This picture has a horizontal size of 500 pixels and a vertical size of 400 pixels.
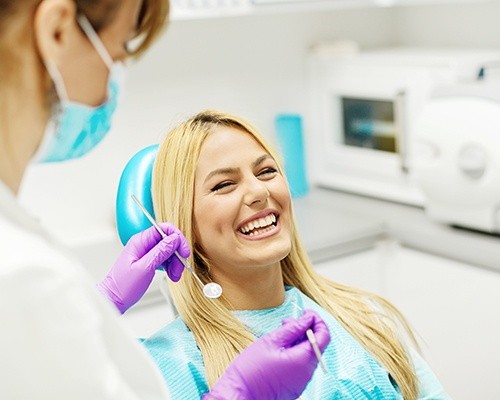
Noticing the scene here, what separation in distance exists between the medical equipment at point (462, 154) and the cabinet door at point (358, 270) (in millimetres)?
272

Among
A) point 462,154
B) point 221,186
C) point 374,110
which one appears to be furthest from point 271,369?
point 374,110

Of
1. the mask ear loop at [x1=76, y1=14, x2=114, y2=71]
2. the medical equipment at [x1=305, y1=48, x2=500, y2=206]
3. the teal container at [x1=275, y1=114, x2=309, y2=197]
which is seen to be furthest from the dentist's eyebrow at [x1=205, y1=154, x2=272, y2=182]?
the teal container at [x1=275, y1=114, x2=309, y2=197]

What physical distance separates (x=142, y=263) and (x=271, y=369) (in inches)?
17.0

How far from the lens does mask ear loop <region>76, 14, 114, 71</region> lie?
92 centimetres

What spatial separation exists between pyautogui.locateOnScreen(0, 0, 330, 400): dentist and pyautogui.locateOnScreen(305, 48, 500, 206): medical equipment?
64.3 inches

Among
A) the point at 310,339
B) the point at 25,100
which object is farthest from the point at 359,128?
the point at 25,100

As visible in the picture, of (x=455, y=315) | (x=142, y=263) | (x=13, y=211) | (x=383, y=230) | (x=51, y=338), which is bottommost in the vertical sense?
(x=455, y=315)

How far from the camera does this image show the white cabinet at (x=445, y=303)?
8.00 feet

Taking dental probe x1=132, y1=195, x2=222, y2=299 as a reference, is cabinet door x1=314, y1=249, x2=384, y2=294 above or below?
below

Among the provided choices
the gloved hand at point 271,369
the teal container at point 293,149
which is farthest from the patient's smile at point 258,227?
the teal container at point 293,149

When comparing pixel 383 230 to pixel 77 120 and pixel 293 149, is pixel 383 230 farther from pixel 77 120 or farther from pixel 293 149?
pixel 77 120

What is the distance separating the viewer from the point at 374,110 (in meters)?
2.90

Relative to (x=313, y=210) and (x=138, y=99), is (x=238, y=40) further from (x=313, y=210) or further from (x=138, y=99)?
(x=313, y=210)

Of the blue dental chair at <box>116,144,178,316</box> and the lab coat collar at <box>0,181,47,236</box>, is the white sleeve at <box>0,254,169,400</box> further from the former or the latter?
the blue dental chair at <box>116,144,178,316</box>
